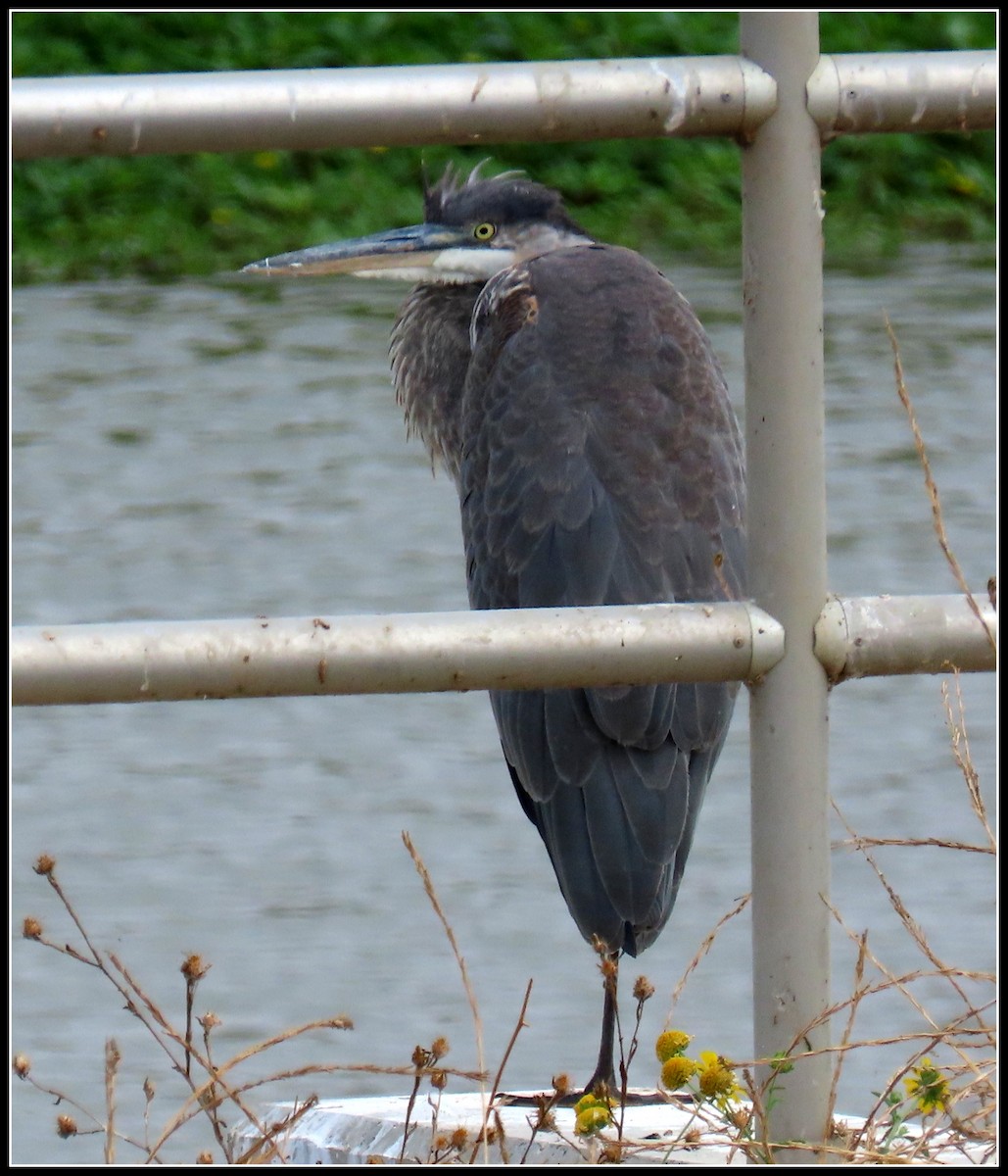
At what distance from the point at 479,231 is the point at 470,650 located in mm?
1935

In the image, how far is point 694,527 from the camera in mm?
2432

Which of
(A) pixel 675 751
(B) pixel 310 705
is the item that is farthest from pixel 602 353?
(B) pixel 310 705

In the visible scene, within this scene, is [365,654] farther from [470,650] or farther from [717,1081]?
[717,1081]

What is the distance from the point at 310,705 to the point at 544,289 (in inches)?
109

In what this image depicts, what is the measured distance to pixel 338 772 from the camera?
4.79 m

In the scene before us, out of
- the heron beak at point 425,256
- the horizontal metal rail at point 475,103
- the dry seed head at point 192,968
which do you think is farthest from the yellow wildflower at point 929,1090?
the heron beak at point 425,256

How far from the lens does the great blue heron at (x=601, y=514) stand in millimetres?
2258

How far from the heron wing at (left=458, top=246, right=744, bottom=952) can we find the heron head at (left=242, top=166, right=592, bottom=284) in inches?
10.6

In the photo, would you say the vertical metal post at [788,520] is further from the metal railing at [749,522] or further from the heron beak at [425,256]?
the heron beak at [425,256]

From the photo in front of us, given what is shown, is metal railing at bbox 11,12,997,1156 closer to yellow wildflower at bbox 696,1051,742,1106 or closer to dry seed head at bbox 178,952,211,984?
yellow wildflower at bbox 696,1051,742,1106

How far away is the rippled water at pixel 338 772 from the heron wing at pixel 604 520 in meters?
0.93

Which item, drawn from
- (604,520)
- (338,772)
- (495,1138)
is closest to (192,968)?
(495,1138)

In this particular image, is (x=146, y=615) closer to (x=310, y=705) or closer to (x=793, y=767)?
(x=310, y=705)

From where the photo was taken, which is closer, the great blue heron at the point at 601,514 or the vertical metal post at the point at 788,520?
the vertical metal post at the point at 788,520
